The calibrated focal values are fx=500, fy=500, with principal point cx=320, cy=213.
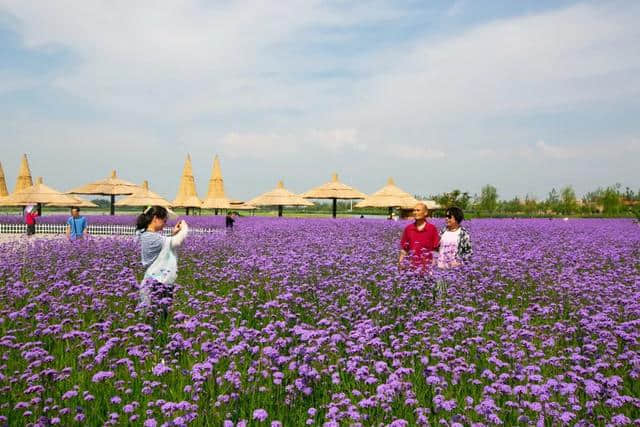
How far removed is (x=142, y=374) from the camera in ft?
12.4

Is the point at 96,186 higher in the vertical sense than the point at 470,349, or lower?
higher

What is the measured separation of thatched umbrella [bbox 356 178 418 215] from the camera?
27984 mm

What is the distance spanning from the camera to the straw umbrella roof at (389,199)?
91.8ft

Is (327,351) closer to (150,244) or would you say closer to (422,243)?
(150,244)

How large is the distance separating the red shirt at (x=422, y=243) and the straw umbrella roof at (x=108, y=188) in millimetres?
27520

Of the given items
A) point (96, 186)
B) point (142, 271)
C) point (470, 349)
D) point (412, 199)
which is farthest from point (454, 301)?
point (96, 186)

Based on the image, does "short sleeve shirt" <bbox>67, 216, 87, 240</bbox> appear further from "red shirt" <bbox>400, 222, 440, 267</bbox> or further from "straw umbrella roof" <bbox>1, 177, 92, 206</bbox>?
"straw umbrella roof" <bbox>1, 177, 92, 206</bbox>

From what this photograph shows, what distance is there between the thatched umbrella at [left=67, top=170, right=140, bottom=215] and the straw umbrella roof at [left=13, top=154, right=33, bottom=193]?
7.40 meters

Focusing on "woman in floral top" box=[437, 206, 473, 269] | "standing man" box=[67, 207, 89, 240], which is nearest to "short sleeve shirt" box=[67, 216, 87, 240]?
"standing man" box=[67, 207, 89, 240]

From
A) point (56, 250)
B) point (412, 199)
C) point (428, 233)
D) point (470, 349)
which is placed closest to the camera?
point (470, 349)

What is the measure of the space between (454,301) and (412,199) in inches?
947

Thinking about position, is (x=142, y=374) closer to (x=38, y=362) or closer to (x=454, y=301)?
(x=38, y=362)

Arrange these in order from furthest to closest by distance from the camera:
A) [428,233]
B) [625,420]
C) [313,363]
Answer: [428,233] < [313,363] < [625,420]

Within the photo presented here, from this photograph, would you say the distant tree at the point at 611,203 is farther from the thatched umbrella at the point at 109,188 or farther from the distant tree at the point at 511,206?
the thatched umbrella at the point at 109,188
